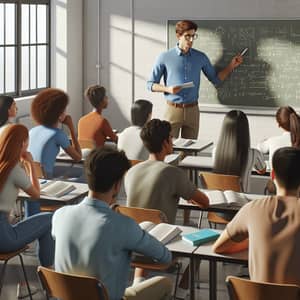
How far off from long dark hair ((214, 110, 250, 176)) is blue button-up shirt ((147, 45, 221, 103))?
2.65 m

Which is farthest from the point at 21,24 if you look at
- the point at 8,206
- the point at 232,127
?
the point at 8,206

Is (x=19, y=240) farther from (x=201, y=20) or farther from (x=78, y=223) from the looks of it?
(x=201, y=20)

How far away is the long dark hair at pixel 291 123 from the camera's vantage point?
5889 mm

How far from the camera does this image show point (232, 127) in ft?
19.0

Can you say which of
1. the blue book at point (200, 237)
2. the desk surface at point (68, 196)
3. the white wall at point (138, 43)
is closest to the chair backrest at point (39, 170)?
the desk surface at point (68, 196)

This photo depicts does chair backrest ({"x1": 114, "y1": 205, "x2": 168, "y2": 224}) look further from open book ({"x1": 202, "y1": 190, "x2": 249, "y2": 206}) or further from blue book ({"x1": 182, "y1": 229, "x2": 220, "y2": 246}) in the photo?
open book ({"x1": 202, "y1": 190, "x2": 249, "y2": 206})

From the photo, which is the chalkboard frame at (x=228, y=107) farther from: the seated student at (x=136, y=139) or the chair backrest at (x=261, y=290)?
the chair backrest at (x=261, y=290)

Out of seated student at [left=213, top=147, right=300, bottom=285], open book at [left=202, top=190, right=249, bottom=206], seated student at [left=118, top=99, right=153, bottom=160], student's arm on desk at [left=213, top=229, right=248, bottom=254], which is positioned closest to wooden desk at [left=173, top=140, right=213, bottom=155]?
seated student at [left=118, top=99, right=153, bottom=160]

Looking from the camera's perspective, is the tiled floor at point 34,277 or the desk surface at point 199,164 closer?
the tiled floor at point 34,277

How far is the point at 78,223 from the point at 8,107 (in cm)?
310

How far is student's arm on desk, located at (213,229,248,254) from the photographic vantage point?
3826 millimetres

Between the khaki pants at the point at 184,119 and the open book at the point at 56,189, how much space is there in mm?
3057

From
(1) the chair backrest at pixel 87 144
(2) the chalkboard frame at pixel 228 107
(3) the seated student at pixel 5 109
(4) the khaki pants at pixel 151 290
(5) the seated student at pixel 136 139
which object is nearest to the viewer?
(4) the khaki pants at pixel 151 290

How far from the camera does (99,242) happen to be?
133 inches
